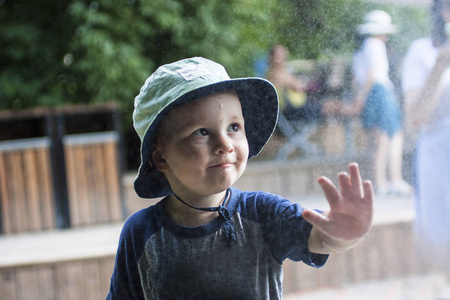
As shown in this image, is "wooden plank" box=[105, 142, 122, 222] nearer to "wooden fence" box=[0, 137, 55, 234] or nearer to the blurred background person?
"wooden fence" box=[0, 137, 55, 234]

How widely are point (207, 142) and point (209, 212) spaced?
0.08m

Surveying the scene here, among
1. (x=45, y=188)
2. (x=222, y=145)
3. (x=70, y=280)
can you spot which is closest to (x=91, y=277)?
(x=70, y=280)

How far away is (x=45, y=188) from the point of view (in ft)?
5.42

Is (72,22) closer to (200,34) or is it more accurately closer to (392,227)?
(200,34)

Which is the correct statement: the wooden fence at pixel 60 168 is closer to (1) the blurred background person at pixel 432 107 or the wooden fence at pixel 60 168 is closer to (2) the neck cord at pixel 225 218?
(2) the neck cord at pixel 225 218

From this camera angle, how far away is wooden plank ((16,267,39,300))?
1.44 m

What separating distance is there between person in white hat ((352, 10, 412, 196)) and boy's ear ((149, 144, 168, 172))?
29 cm

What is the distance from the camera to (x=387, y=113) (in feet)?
2.46

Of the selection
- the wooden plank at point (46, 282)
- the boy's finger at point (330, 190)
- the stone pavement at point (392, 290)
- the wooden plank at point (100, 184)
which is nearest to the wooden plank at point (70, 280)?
the wooden plank at point (46, 282)

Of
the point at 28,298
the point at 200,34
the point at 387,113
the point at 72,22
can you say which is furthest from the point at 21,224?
the point at 387,113

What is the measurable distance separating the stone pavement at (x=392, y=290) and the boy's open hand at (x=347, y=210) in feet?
0.87

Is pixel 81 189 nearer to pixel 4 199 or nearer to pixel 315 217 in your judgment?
pixel 4 199

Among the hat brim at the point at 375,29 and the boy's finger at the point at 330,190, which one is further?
the hat brim at the point at 375,29

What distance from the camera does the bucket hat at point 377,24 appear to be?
0.71 m
